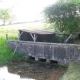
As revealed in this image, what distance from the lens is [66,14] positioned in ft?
64.3

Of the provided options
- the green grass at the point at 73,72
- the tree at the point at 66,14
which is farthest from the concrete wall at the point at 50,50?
the tree at the point at 66,14

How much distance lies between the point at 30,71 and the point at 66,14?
7.17m

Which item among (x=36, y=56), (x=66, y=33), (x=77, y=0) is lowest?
(x=36, y=56)

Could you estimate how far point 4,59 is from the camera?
65.5 ft

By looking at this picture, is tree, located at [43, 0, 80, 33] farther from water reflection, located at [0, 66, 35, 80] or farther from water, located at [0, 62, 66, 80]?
water reflection, located at [0, 66, 35, 80]

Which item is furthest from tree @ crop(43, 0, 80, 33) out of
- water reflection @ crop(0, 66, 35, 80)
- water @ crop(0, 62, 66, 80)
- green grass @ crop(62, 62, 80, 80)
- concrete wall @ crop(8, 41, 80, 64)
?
water reflection @ crop(0, 66, 35, 80)

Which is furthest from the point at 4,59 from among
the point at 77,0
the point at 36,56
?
the point at 77,0

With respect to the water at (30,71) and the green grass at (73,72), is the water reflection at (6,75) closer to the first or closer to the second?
the water at (30,71)

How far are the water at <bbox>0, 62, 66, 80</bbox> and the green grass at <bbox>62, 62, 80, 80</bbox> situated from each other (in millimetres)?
887

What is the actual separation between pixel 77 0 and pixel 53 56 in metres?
6.00

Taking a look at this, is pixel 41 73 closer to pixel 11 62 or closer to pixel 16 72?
pixel 16 72

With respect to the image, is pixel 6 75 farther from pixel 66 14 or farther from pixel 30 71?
pixel 66 14

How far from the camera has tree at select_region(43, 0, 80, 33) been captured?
18.8 metres

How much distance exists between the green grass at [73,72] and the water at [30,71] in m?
0.89
